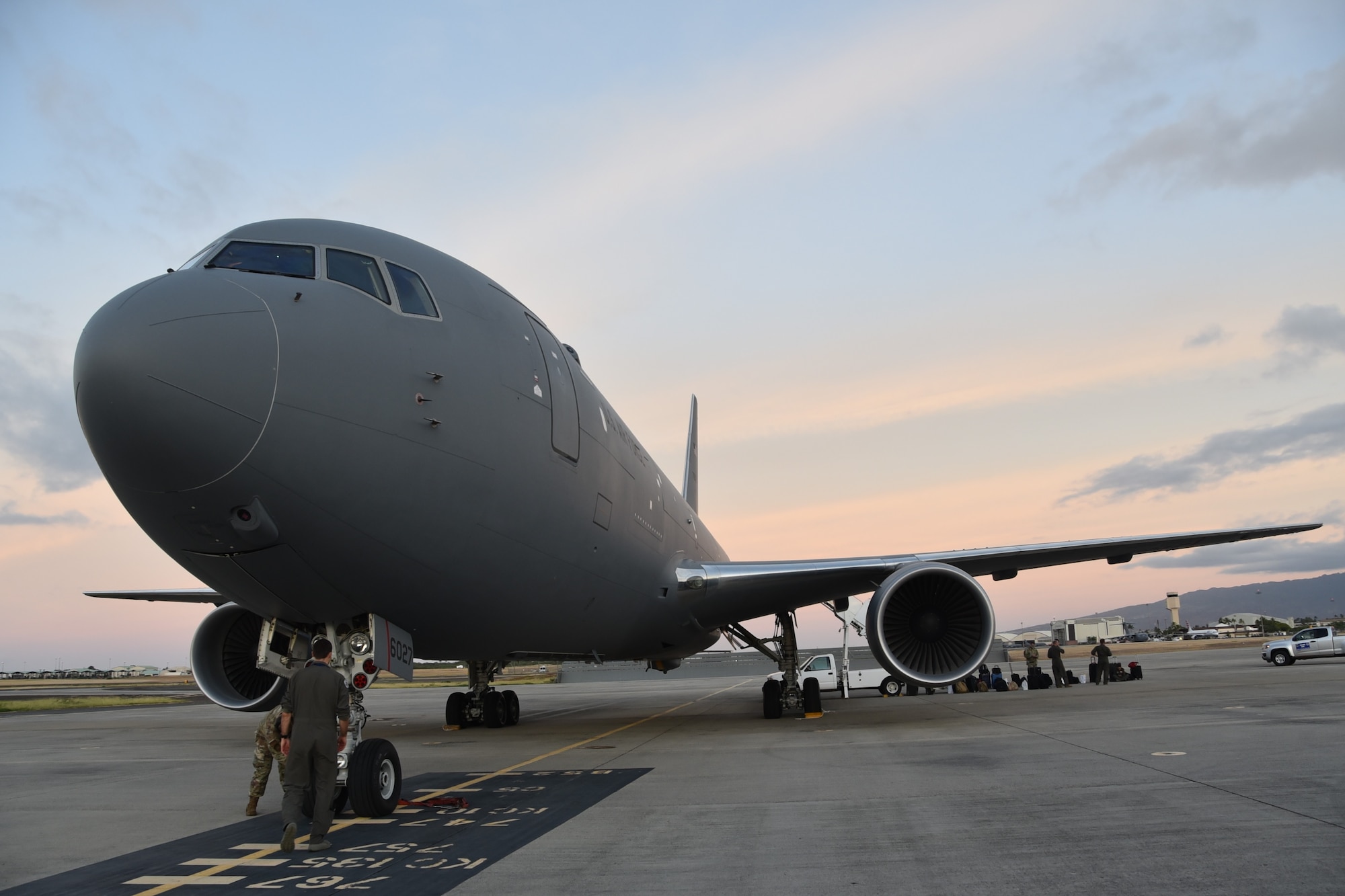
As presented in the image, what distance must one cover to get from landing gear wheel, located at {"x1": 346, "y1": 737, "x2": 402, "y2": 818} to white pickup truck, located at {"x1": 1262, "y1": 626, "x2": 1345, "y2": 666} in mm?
30412

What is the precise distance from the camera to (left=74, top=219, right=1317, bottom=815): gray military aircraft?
5.40 m

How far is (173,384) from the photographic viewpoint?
205 inches

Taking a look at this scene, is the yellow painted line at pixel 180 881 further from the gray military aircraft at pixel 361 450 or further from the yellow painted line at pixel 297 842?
the gray military aircraft at pixel 361 450

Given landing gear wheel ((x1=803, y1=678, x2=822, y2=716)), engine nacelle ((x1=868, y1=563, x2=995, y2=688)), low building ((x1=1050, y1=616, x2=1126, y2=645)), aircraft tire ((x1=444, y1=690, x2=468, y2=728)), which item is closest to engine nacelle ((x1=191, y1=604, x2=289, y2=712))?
aircraft tire ((x1=444, y1=690, x2=468, y2=728))

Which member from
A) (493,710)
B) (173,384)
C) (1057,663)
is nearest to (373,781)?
(173,384)

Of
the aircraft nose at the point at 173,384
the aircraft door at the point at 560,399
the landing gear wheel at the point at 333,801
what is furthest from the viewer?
the aircraft door at the point at 560,399

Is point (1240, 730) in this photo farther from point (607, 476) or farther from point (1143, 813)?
point (607, 476)

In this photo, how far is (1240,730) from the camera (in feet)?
31.3

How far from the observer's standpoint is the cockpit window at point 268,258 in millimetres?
6461

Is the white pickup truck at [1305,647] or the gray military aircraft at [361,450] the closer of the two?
the gray military aircraft at [361,450]

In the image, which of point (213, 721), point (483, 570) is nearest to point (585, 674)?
point (213, 721)

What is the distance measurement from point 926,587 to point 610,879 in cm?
883

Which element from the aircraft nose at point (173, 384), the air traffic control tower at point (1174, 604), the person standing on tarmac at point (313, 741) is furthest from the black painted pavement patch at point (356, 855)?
the air traffic control tower at point (1174, 604)

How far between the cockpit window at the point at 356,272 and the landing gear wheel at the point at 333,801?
3.61 metres
